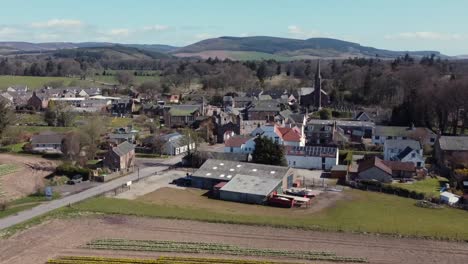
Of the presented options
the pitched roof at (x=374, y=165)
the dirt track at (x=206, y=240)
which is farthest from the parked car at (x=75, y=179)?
the pitched roof at (x=374, y=165)

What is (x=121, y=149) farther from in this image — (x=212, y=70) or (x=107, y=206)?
(x=212, y=70)

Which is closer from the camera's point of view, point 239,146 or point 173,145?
point 239,146

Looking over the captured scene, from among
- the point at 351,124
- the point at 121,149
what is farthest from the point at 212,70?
the point at 121,149

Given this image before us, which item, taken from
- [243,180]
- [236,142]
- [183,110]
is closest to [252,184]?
[243,180]

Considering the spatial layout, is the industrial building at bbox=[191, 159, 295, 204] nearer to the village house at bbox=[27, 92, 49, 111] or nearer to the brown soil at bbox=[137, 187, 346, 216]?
the brown soil at bbox=[137, 187, 346, 216]

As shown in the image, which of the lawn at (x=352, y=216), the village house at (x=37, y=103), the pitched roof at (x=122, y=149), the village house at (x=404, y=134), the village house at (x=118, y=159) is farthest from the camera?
the village house at (x=37, y=103)

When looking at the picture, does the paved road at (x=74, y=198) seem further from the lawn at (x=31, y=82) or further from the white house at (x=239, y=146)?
the lawn at (x=31, y=82)

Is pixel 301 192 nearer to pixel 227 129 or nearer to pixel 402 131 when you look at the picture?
pixel 402 131
